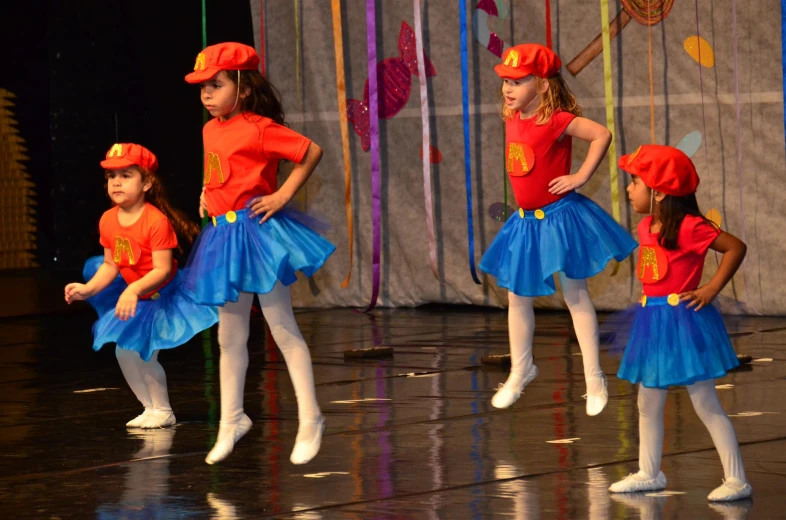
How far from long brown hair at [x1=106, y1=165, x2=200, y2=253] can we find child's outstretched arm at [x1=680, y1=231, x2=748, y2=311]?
6.73 feet

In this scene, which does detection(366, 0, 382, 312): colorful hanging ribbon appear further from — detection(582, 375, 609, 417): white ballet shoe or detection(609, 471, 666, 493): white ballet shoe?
detection(609, 471, 666, 493): white ballet shoe

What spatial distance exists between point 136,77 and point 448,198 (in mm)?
2338

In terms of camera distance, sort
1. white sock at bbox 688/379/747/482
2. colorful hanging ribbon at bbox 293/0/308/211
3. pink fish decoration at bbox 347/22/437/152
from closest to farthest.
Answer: white sock at bbox 688/379/747/482
pink fish decoration at bbox 347/22/437/152
colorful hanging ribbon at bbox 293/0/308/211

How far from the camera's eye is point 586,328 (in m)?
5.14

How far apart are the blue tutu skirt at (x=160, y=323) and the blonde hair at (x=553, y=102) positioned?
4.37 ft

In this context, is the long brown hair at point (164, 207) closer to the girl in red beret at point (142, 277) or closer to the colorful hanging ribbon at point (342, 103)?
the girl in red beret at point (142, 277)

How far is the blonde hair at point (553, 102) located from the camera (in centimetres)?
516

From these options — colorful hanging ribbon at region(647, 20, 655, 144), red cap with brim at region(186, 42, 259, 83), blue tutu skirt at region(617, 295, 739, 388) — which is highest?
colorful hanging ribbon at region(647, 20, 655, 144)

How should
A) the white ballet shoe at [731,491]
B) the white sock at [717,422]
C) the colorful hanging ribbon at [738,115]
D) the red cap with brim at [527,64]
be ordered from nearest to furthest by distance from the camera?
1. the white ballet shoe at [731,491]
2. the white sock at [717,422]
3. the red cap with brim at [527,64]
4. the colorful hanging ribbon at [738,115]

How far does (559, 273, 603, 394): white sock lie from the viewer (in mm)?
5100

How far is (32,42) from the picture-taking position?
1064cm

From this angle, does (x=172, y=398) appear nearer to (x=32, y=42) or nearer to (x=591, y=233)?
(x=591, y=233)

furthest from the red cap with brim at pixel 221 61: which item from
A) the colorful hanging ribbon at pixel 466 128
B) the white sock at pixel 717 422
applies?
the colorful hanging ribbon at pixel 466 128

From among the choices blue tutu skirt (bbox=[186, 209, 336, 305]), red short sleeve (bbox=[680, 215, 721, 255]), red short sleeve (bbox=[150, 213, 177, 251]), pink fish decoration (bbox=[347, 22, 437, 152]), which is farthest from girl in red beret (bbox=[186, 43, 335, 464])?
pink fish decoration (bbox=[347, 22, 437, 152])
